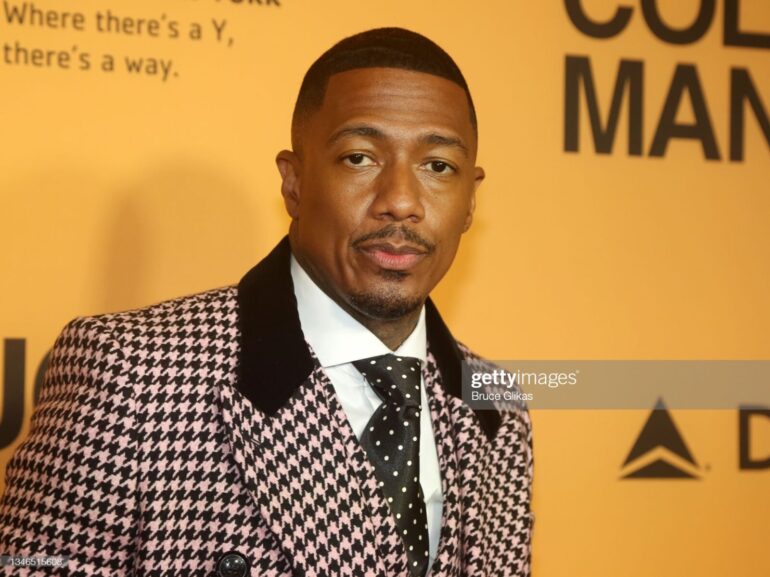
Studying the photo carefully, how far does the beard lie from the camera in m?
1.27

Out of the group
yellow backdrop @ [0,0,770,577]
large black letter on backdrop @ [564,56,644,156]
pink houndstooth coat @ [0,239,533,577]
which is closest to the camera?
pink houndstooth coat @ [0,239,533,577]

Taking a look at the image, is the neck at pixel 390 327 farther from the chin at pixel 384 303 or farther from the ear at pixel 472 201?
the ear at pixel 472 201

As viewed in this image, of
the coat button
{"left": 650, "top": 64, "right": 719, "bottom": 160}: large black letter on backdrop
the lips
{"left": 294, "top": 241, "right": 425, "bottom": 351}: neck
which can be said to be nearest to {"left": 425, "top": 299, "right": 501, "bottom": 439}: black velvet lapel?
{"left": 294, "top": 241, "right": 425, "bottom": 351}: neck

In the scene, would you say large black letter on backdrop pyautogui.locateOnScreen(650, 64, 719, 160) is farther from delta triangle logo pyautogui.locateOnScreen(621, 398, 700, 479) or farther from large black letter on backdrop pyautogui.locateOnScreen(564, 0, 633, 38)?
delta triangle logo pyautogui.locateOnScreen(621, 398, 700, 479)

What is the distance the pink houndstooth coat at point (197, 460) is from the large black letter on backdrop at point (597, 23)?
3.36 ft

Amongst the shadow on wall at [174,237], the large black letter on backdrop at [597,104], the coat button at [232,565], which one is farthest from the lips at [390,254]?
the large black letter on backdrop at [597,104]

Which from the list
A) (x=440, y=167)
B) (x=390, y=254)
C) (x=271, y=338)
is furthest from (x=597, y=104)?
(x=271, y=338)

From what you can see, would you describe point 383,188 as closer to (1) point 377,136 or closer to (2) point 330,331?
(1) point 377,136

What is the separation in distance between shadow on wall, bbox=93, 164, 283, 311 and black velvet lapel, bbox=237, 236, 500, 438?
0.46m

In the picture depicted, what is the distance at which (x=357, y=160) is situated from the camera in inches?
50.1

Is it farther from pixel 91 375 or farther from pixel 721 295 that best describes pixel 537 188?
pixel 91 375

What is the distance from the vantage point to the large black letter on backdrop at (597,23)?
2.01 meters

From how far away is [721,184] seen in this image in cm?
209

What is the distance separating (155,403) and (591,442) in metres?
1.09
